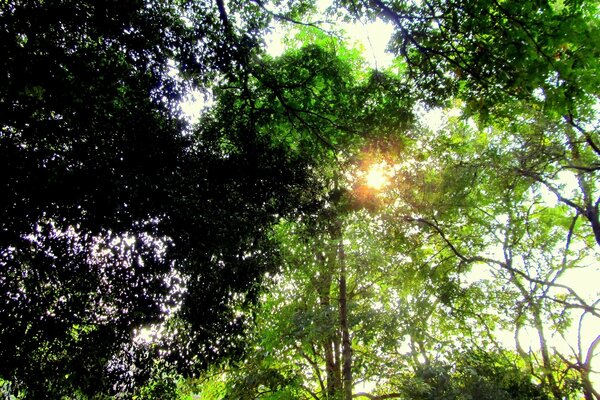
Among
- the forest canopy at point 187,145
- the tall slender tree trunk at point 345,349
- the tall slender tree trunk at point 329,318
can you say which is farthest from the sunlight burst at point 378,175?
the tall slender tree trunk at point 329,318

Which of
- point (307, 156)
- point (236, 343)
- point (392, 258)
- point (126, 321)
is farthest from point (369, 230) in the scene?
point (126, 321)

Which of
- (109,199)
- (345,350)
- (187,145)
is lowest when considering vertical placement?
(345,350)

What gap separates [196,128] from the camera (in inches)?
250

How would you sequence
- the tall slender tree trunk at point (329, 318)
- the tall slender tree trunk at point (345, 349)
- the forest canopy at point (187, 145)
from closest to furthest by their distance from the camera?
the forest canopy at point (187, 145) < the tall slender tree trunk at point (345, 349) < the tall slender tree trunk at point (329, 318)

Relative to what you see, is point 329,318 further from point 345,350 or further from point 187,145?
point 187,145

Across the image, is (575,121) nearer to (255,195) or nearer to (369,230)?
(369,230)

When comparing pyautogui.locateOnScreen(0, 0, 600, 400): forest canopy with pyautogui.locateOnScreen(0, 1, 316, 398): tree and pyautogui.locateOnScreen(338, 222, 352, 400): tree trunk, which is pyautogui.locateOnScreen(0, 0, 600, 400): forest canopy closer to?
pyautogui.locateOnScreen(0, 1, 316, 398): tree

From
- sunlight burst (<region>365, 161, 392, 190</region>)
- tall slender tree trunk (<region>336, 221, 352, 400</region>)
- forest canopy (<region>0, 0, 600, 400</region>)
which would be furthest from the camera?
tall slender tree trunk (<region>336, 221, 352, 400</region>)

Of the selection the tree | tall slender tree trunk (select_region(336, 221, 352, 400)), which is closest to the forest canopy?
the tree

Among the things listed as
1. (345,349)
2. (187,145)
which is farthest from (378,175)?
(345,349)

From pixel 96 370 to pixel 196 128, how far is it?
411 cm

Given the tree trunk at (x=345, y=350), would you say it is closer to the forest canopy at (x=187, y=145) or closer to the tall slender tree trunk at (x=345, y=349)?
the tall slender tree trunk at (x=345, y=349)

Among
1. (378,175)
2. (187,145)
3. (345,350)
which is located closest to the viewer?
(187,145)

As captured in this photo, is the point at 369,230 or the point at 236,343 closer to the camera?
the point at 236,343
